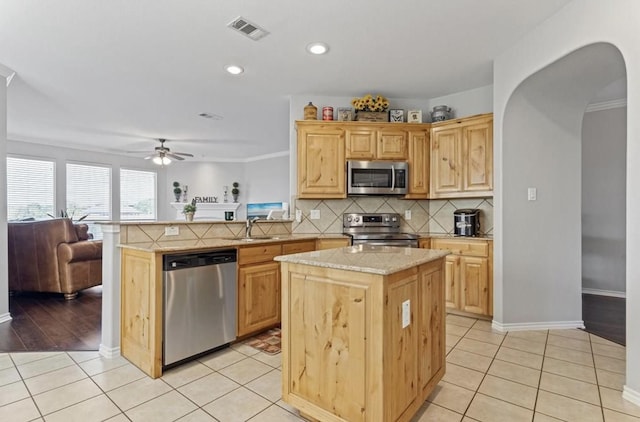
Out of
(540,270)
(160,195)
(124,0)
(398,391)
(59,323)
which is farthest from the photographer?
(160,195)

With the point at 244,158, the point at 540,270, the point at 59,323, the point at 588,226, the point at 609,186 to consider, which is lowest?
the point at 59,323

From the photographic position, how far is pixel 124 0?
7.40 feet

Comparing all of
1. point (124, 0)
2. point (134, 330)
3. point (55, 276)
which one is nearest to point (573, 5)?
point (124, 0)

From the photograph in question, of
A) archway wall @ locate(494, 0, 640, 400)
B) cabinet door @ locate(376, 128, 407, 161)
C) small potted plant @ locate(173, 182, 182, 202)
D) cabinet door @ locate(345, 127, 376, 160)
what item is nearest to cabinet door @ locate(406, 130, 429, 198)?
cabinet door @ locate(376, 128, 407, 161)

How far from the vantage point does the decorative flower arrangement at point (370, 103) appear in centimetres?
391

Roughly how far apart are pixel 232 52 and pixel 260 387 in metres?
2.80

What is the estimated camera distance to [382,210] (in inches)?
167

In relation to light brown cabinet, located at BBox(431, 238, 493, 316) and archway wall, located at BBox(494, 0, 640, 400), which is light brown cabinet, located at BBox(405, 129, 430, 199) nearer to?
light brown cabinet, located at BBox(431, 238, 493, 316)

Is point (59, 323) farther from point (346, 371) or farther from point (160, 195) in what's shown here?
point (160, 195)

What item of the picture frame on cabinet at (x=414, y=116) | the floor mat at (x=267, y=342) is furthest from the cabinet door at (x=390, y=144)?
the floor mat at (x=267, y=342)

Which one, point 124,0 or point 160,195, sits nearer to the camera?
point 124,0

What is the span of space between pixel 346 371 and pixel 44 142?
7.90 meters

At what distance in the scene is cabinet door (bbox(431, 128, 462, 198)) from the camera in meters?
3.71

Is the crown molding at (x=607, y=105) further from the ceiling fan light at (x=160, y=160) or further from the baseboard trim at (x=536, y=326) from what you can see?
the ceiling fan light at (x=160, y=160)
